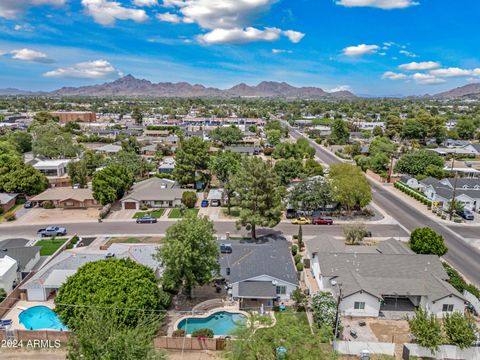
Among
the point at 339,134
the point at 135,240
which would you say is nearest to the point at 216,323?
the point at 135,240

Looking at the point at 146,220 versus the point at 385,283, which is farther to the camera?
the point at 146,220

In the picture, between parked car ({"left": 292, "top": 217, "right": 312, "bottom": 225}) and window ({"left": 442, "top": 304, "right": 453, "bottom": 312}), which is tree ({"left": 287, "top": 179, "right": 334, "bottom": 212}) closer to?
parked car ({"left": 292, "top": 217, "right": 312, "bottom": 225})

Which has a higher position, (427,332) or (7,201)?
(7,201)

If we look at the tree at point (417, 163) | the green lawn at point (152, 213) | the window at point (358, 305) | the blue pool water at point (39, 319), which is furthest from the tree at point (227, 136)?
the window at point (358, 305)

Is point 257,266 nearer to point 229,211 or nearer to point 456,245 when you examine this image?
point 229,211

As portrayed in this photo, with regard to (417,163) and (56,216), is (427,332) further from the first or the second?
(417,163)

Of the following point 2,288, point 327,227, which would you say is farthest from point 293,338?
point 327,227
